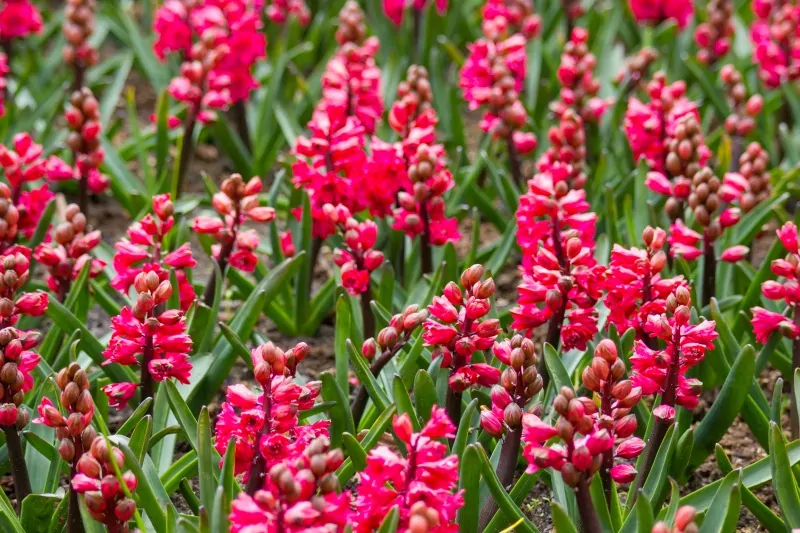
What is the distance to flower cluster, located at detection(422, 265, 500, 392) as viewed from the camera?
2.64 m

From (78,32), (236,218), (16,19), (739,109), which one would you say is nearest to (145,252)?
(236,218)

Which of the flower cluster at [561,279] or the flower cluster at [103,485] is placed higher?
the flower cluster at [561,279]

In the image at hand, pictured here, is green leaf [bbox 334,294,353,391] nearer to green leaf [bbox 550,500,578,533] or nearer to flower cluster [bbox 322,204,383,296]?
flower cluster [bbox 322,204,383,296]

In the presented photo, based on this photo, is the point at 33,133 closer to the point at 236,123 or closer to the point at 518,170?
the point at 236,123

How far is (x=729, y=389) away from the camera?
2.94 meters

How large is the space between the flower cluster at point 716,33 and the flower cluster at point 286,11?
2231mm

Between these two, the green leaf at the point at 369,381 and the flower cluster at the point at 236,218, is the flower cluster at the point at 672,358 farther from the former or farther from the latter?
the flower cluster at the point at 236,218

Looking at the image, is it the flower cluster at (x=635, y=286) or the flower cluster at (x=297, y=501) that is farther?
the flower cluster at (x=635, y=286)

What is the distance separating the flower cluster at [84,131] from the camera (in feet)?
12.9

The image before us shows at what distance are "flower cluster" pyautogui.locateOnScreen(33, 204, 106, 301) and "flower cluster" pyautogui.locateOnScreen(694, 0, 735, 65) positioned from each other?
343cm

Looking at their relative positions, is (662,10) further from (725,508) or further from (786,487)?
(725,508)

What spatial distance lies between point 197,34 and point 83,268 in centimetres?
214

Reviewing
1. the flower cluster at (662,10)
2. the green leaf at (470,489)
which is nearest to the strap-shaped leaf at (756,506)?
the green leaf at (470,489)

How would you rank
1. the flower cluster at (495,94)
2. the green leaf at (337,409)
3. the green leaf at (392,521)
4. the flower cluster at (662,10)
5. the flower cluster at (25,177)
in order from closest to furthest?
the green leaf at (392,521), the green leaf at (337,409), the flower cluster at (25,177), the flower cluster at (495,94), the flower cluster at (662,10)
